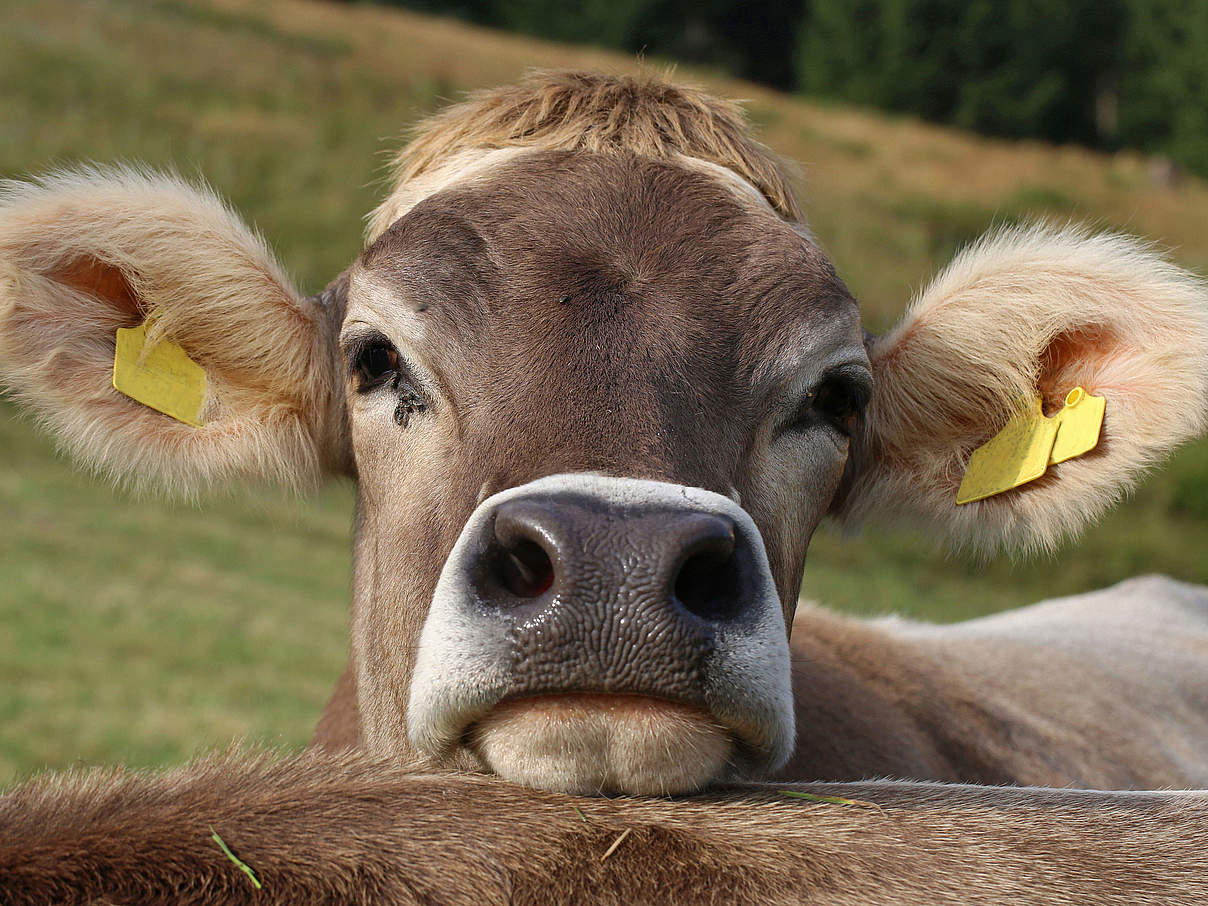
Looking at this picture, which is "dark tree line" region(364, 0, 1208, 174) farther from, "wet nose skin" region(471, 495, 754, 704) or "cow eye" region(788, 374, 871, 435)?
"wet nose skin" region(471, 495, 754, 704)

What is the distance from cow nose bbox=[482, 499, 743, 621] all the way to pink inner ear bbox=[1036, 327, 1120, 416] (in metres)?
1.88

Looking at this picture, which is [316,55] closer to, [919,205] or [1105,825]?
[919,205]

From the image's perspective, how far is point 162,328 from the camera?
11.9ft

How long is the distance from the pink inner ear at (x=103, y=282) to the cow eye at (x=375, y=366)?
2.61ft

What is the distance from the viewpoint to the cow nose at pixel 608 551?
2.24 meters

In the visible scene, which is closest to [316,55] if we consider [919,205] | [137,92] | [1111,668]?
[137,92]

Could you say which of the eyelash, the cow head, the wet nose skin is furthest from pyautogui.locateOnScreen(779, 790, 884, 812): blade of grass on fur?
the eyelash

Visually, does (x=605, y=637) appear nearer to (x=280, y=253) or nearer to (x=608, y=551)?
(x=608, y=551)

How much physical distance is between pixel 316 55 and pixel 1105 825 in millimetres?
37829

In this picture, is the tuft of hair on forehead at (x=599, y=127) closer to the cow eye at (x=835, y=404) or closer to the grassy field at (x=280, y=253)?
the grassy field at (x=280, y=253)

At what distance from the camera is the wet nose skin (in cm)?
224

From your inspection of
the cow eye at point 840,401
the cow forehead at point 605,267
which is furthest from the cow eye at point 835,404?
the cow forehead at point 605,267

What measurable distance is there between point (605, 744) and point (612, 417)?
2.27 feet

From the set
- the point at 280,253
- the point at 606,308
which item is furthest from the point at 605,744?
the point at 280,253
